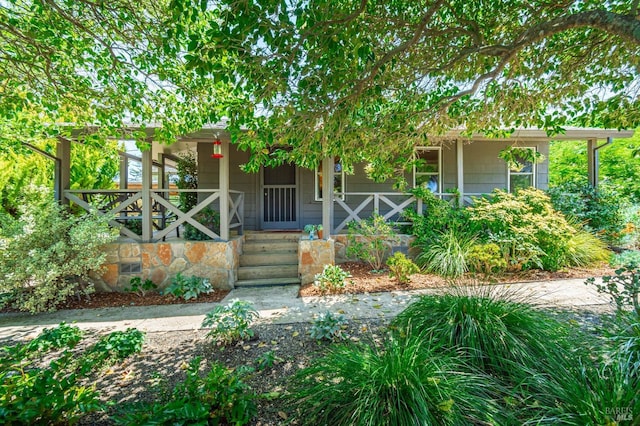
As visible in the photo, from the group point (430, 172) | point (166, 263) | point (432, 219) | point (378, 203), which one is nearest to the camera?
point (166, 263)

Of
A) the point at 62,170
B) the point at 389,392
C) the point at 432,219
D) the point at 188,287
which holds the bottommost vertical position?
the point at 188,287

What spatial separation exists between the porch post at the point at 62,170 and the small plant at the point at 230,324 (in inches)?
180

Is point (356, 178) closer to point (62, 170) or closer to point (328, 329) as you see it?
point (328, 329)

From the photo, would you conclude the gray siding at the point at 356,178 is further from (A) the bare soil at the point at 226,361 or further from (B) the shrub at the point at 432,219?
(A) the bare soil at the point at 226,361

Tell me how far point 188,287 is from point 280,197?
12.8 ft

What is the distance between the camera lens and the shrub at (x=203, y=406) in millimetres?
1627

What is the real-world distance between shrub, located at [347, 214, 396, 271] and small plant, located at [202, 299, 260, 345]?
134 inches

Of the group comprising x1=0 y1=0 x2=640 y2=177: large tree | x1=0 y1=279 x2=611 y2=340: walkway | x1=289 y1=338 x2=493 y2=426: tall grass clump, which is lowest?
x1=0 y1=279 x2=611 y2=340: walkway

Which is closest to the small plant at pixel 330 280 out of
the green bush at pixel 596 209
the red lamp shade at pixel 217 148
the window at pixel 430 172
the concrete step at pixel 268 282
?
the concrete step at pixel 268 282

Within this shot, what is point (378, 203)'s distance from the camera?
24.4 feet

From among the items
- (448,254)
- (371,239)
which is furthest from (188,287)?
(448,254)

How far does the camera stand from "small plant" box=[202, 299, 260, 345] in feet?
9.68

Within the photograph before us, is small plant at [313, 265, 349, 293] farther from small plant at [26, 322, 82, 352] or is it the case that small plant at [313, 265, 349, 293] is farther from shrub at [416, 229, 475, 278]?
small plant at [26, 322, 82, 352]

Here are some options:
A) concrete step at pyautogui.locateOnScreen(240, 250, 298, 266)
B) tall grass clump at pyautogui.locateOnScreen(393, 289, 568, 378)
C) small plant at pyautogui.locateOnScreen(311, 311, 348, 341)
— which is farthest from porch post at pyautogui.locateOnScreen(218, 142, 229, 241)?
tall grass clump at pyautogui.locateOnScreen(393, 289, 568, 378)
